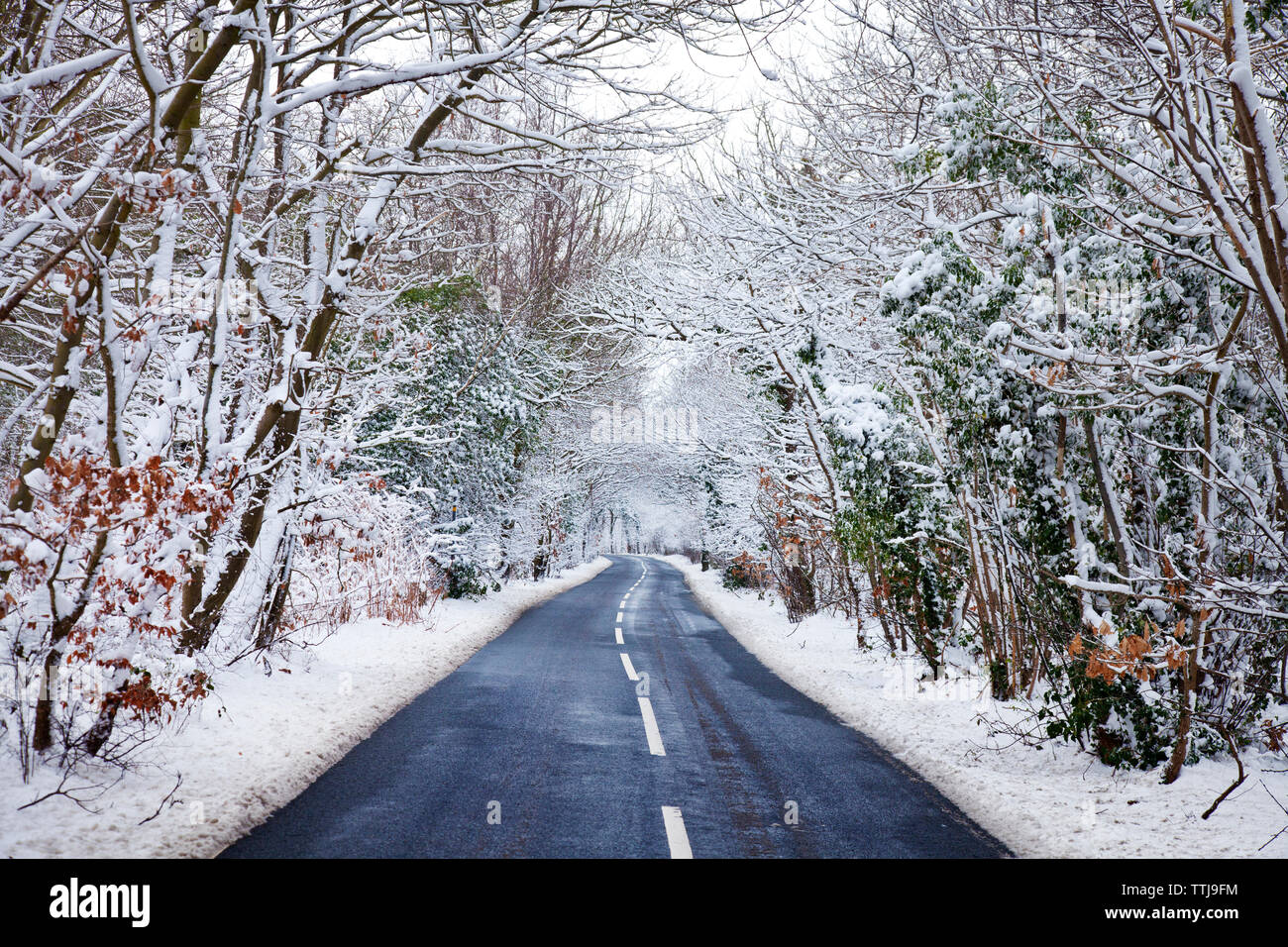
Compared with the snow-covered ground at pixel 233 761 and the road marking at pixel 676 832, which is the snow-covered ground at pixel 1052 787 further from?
the snow-covered ground at pixel 233 761

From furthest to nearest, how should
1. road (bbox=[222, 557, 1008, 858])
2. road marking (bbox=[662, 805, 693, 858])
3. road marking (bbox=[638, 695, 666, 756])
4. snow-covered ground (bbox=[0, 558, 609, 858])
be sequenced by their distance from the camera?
road marking (bbox=[638, 695, 666, 756])
road (bbox=[222, 557, 1008, 858])
road marking (bbox=[662, 805, 693, 858])
snow-covered ground (bbox=[0, 558, 609, 858])

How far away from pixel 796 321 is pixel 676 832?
786cm

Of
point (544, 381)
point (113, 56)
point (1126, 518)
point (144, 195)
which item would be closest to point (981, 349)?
point (1126, 518)

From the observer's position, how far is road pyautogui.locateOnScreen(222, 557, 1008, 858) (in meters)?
4.75

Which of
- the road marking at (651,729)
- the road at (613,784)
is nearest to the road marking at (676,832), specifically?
the road at (613,784)

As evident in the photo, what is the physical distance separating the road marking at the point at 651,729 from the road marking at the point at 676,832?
61.0 inches

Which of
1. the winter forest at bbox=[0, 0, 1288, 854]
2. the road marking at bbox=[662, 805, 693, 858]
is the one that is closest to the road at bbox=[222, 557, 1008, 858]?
the road marking at bbox=[662, 805, 693, 858]

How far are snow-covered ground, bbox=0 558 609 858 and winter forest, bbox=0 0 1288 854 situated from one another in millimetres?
239

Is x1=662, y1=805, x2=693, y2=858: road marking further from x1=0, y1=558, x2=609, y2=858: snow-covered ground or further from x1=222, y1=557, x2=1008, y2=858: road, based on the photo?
x1=0, y1=558, x2=609, y2=858: snow-covered ground

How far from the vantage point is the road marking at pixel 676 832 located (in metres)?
4.63

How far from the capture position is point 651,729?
25.6 feet
